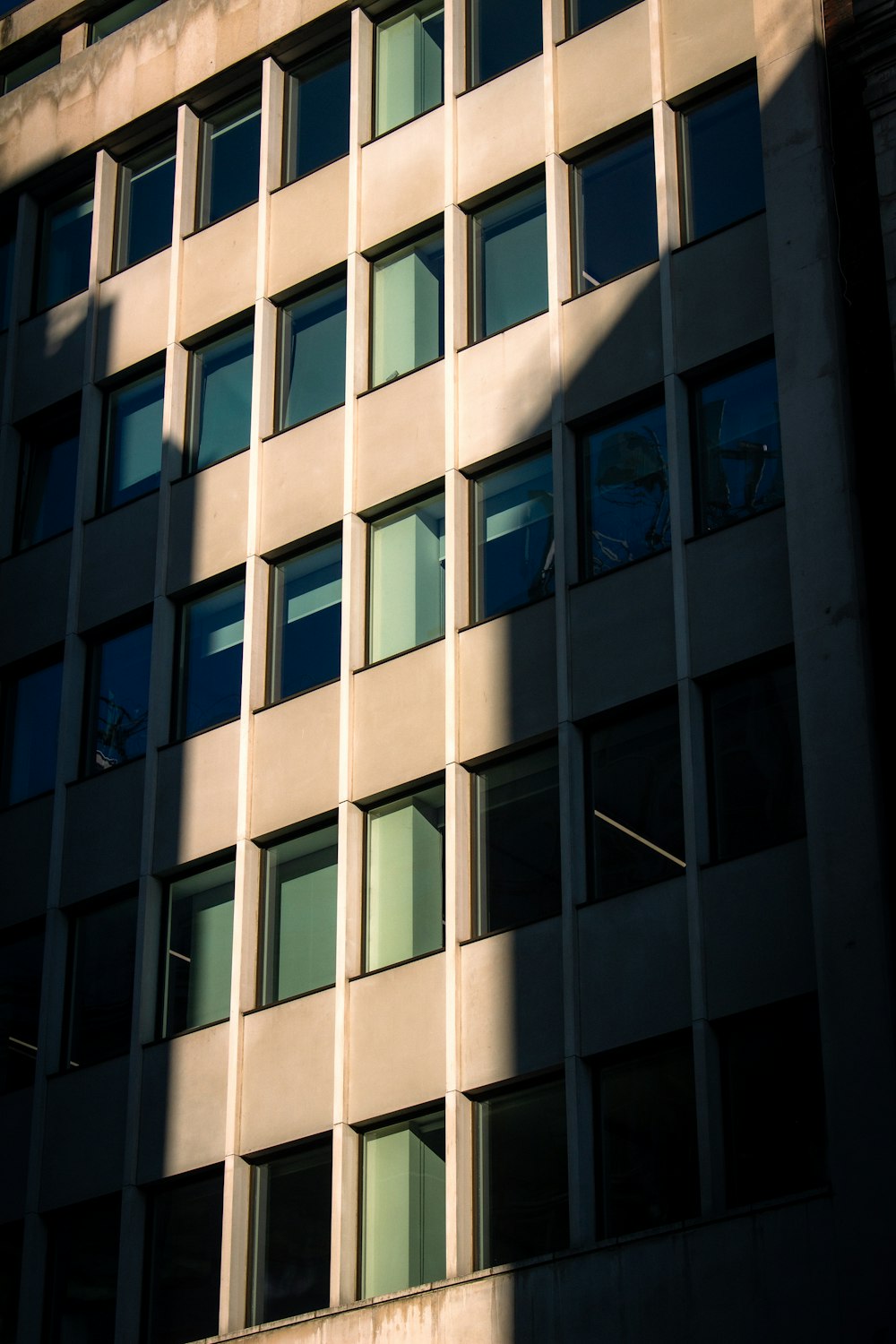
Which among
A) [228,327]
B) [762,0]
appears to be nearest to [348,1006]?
[228,327]

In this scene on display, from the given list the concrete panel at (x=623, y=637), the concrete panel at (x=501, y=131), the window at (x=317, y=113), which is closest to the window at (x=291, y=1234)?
the concrete panel at (x=623, y=637)

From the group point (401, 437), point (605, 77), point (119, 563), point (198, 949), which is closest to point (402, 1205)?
point (198, 949)

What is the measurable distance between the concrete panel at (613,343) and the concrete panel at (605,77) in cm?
255

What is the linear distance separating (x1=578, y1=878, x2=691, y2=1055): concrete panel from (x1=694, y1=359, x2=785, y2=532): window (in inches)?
179

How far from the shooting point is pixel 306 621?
2850 cm

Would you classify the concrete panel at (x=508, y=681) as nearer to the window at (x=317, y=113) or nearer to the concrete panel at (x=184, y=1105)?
the concrete panel at (x=184, y=1105)

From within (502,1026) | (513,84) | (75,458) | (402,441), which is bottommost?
(502,1026)

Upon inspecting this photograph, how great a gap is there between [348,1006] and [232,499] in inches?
309

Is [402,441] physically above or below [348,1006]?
above

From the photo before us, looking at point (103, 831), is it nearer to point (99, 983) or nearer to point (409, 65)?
point (99, 983)

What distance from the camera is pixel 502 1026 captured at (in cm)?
2398

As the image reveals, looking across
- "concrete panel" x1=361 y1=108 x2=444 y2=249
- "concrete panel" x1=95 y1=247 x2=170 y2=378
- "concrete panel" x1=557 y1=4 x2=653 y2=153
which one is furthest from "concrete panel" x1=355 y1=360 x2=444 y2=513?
"concrete panel" x1=95 y1=247 x2=170 y2=378

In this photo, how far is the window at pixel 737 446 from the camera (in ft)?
81.6

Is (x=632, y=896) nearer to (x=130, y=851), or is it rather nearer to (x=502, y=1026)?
(x=502, y=1026)
